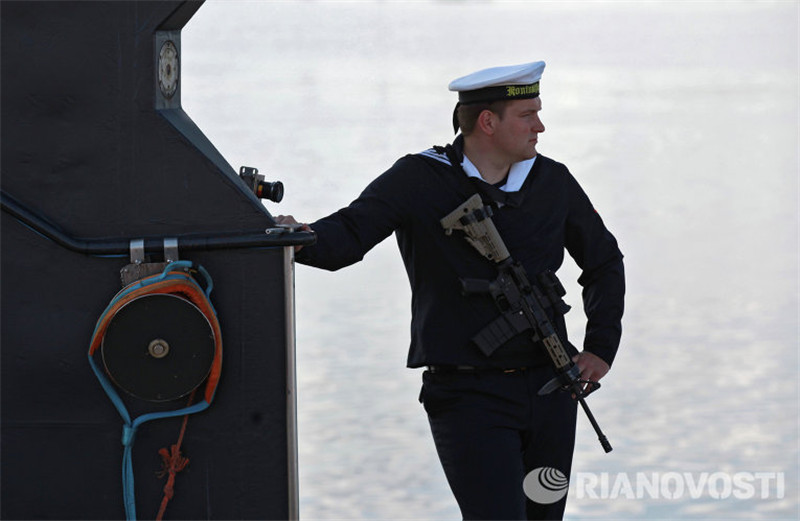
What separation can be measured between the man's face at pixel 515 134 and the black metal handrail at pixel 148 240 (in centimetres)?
85

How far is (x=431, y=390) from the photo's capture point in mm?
4184

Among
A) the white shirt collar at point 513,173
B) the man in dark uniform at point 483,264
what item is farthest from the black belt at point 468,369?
the white shirt collar at point 513,173

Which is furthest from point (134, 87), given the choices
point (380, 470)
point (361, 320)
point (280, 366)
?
point (361, 320)

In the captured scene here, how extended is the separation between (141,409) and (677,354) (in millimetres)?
8496

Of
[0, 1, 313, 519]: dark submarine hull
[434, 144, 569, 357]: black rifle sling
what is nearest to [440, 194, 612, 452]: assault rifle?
[434, 144, 569, 357]: black rifle sling

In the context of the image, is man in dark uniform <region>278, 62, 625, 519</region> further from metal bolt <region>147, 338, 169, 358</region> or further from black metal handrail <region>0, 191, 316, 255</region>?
metal bolt <region>147, 338, 169, 358</region>

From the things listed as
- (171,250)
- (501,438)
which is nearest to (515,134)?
(501,438)

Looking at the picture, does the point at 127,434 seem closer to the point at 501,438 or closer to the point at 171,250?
the point at 171,250

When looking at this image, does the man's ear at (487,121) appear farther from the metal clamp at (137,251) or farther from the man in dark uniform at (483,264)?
the metal clamp at (137,251)

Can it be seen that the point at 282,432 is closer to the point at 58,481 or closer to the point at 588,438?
the point at 58,481

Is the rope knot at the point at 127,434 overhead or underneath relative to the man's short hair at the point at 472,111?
underneath

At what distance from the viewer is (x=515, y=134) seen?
427 cm

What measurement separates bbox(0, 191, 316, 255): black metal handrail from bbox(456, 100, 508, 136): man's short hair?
0.86 m

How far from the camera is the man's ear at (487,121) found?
4285 mm
